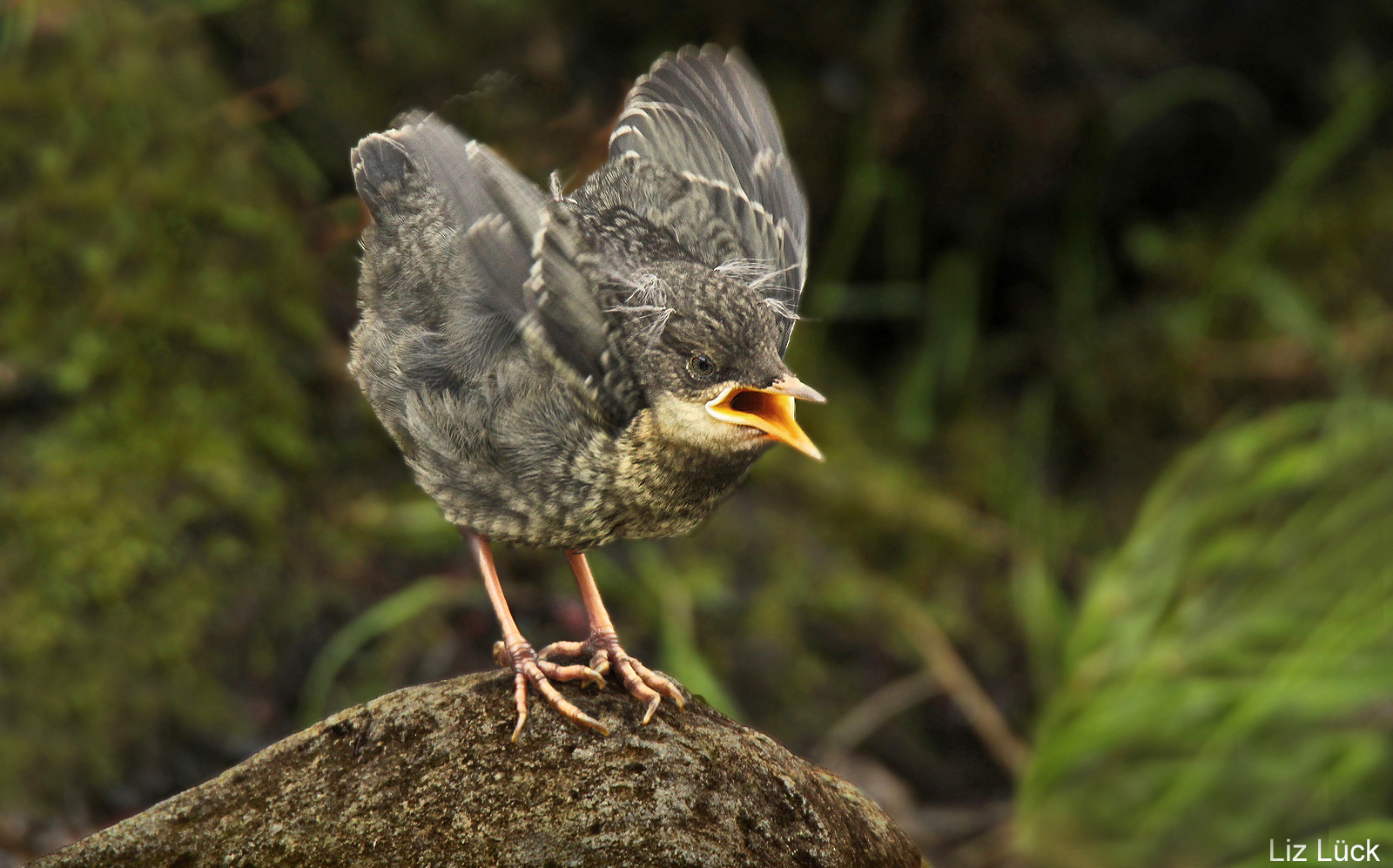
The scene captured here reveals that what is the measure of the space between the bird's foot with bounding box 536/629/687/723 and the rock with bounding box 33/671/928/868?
7 cm

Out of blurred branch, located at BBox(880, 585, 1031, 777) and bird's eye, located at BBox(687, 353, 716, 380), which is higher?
bird's eye, located at BBox(687, 353, 716, 380)

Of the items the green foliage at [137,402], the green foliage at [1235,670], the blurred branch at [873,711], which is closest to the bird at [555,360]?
the green foliage at [137,402]

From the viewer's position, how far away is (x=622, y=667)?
2.79 metres

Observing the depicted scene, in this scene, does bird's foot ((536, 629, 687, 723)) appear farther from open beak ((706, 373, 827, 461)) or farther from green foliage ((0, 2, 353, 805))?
green foliage ((0, 2, 353, 805))

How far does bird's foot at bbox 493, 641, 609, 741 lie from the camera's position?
2.55 meters

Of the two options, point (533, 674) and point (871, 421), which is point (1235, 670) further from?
point (533, 674)

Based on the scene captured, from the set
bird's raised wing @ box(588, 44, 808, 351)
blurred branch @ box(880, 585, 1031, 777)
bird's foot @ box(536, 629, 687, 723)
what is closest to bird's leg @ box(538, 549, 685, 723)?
bird's foot @ box(536, 629, 687, 723)

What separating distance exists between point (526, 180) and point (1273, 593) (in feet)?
11.6

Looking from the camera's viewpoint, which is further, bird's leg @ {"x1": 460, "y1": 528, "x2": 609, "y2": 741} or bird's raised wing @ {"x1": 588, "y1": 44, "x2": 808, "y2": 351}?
bird's raised wing @ {"x1": 588, "y1": 44, "x2": 808, "y2": 351}

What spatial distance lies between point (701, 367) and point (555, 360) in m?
0.31

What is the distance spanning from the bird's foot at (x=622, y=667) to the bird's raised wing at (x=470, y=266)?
1.90 ft

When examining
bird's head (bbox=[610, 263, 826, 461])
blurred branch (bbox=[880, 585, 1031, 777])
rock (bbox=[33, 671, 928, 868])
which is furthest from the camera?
blurred branch (bbox=[880, 585, 1031, 777])

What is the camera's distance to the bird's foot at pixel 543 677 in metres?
2.55

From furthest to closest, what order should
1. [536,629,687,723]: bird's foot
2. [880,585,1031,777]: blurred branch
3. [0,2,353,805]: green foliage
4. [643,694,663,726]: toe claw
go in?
[880,585,1031,777]: blurred branch → [0,2,353,805]: green foliage → [536,629,687,723]: bird's foot → [643,694,663,726]: toe claw
